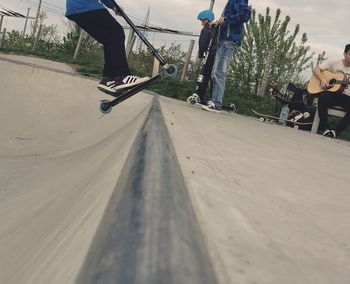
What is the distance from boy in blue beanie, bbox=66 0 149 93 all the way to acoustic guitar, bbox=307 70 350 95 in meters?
3.88

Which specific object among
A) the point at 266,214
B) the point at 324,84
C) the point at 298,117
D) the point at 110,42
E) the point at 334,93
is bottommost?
the point at 266,214

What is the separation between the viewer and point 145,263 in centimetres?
69

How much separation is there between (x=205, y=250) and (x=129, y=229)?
0.16 meters

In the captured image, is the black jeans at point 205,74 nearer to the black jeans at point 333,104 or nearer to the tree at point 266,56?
the black jeans at point 333,104

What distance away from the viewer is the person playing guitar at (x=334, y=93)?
6.88 metres

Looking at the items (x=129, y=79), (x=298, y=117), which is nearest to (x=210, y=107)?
(x=129, y=79)

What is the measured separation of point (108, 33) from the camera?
4.19 meters

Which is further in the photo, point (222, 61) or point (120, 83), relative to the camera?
point (222, 61)

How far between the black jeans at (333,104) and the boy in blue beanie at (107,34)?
3867 millimetres

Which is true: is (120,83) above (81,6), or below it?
below

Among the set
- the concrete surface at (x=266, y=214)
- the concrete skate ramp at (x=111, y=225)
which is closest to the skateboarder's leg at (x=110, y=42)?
the concrete skate ramp at (x=111, y=225)

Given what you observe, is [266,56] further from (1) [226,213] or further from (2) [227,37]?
(1) [226,213]

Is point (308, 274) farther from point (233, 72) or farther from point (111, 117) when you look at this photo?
point (233, 72)

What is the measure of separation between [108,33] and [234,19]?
226 cm
